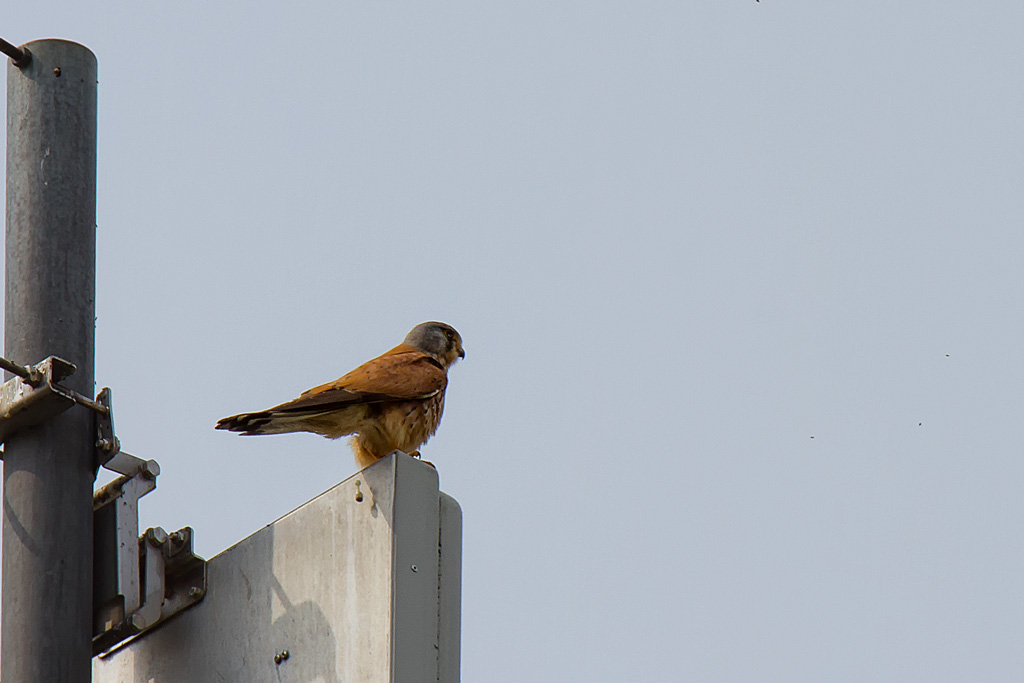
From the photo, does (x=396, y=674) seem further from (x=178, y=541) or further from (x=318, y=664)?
(x=178, y=541)

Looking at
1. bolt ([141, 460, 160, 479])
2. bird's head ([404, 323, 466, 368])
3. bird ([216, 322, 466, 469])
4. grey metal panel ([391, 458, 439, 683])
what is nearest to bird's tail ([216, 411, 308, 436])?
bird ([216, 322, 466, 469])

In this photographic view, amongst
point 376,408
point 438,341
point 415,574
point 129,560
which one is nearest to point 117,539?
point 129,560

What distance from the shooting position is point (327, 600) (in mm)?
1855

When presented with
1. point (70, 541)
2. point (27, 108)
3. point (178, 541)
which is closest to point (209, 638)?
point (178, 541)

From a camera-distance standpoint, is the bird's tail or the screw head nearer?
the screw head

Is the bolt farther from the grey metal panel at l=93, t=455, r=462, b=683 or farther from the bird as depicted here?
the bird

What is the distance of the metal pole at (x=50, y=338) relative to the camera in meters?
1.77

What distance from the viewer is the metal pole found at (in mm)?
1770

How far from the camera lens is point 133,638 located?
6.77 ft

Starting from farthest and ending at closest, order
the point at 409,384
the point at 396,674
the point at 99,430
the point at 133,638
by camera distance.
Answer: the point at 409,384 → the point at 133,638 → the point at 99,430 → the point at 396,674

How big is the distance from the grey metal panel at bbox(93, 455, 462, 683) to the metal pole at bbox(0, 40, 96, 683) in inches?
8.5

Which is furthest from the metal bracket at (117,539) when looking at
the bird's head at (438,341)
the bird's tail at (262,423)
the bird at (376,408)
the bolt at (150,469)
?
the bird's head at (438,341)

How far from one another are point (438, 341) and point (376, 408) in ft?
4.16

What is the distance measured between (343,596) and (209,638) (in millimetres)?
268
